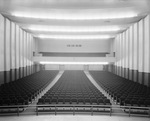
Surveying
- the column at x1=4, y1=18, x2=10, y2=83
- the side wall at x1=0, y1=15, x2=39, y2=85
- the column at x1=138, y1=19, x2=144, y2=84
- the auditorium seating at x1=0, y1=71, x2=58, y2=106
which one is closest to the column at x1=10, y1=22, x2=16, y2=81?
the side wall at x1=0, y1=15, x2=39, y2=85

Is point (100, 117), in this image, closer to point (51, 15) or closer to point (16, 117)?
point (16, 117)

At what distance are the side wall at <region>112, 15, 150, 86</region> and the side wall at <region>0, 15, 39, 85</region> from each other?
46.3 feet

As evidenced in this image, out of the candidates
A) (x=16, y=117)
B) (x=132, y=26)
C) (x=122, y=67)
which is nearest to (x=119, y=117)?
(x=16, y=117)

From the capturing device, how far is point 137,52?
20312 millimetres

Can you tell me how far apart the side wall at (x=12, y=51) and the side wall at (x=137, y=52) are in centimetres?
1411

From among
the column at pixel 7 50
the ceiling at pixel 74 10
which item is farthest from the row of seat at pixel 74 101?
the column at pixel 7 50

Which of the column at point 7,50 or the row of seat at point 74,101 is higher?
the column at point 7,50

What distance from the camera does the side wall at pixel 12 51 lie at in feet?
59.6

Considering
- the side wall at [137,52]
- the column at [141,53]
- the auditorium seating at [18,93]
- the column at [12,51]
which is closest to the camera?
the auditorium seating at [18,93]

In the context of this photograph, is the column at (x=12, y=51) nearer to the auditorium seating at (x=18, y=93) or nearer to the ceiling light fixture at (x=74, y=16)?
the ceiling light fixture at (x=74, y=16)

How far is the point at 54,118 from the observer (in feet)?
27.0

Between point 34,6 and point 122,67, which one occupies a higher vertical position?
point 34,6

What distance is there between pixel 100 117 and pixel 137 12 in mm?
11250

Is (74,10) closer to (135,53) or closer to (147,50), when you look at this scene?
(147,50)
